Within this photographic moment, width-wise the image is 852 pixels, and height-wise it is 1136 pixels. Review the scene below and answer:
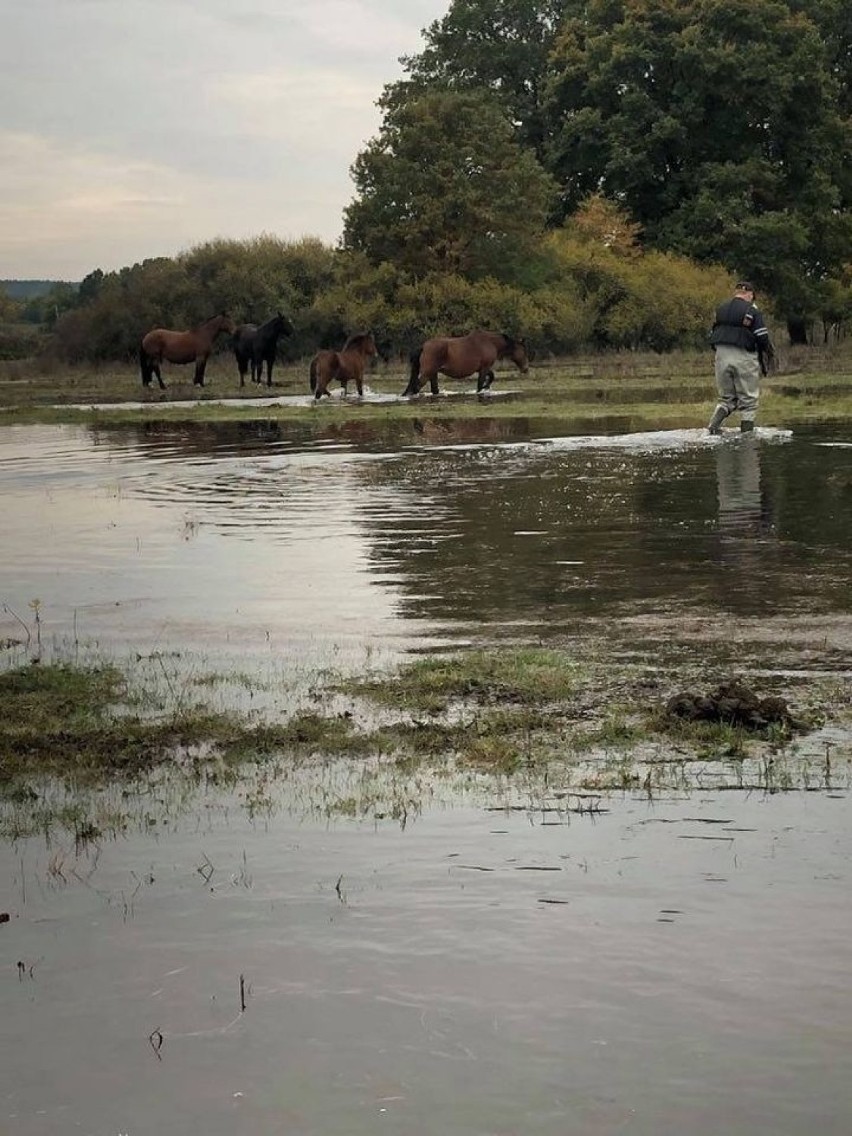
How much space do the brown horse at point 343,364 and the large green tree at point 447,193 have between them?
15283mm

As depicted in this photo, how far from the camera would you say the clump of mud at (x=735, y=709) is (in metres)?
6.96

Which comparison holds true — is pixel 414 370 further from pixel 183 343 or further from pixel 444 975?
pixel 444 975

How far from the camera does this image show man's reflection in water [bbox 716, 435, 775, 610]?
10773 mm

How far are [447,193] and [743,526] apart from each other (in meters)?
41.1

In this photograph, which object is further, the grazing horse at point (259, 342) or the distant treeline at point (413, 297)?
the distant treeline at point (413, 297)

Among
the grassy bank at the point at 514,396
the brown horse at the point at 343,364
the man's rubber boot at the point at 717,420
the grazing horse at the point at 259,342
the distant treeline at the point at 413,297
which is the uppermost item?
the distant treeline at the point at 413,297

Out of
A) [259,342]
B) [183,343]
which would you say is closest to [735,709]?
[259,342]

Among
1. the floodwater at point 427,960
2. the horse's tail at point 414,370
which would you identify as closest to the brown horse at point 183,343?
the horse's tail at point 414,370

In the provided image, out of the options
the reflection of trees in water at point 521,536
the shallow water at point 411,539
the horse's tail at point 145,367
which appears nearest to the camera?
the shallow water at point 411,539

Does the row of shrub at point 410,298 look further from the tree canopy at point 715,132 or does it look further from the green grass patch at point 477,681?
the green grass patch at point 477,681

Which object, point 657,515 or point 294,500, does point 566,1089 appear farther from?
point 294,500

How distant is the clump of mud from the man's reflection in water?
2.79 m

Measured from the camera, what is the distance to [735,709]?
23.0ft

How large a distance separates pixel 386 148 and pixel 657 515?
42194mm
